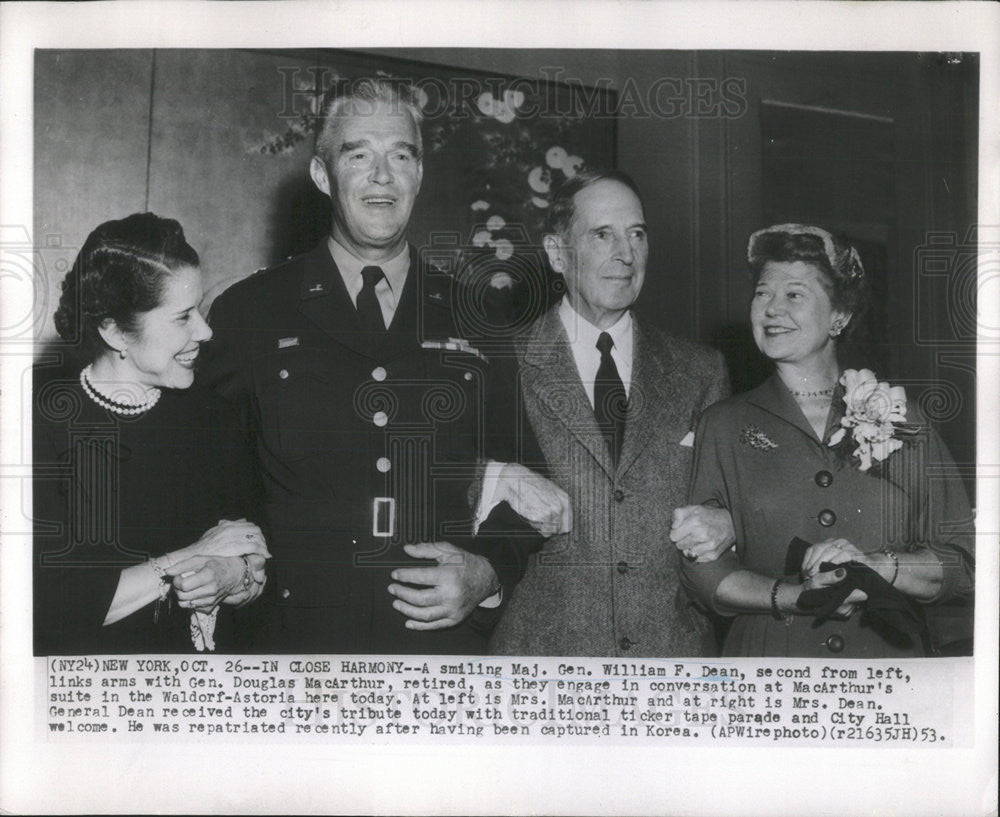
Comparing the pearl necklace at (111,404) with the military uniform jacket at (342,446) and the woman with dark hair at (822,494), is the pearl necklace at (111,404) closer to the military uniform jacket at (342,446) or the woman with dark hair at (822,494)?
the military uniform jacket at (342,446)

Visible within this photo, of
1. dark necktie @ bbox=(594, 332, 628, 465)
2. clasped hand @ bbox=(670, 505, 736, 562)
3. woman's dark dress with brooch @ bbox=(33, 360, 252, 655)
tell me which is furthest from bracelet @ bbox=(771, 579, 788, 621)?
woman's dark dress with brooch @ bbox=(33, 360, 252, 655)

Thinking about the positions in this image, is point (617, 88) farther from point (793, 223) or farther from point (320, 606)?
point (320, 606)

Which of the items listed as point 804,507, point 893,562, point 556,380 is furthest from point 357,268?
point 893,562

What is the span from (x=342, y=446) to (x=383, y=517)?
151mm

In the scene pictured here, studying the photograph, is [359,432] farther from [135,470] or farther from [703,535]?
[703,535]

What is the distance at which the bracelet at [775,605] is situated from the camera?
66.9 inches

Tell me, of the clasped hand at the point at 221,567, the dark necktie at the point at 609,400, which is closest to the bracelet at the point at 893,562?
the dark necktie at the point at 609,400

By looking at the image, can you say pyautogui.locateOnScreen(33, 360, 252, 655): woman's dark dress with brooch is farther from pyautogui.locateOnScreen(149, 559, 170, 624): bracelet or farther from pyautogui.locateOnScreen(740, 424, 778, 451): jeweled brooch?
pyautogui.locateOnScreen(740, 424, 778, 451): jeweled brooch

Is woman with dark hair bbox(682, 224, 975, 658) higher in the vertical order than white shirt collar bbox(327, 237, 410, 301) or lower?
lower

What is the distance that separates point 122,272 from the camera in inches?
67.3

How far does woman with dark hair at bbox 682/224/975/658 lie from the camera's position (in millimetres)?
1700

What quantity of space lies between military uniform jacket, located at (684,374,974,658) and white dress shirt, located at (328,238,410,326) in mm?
620
